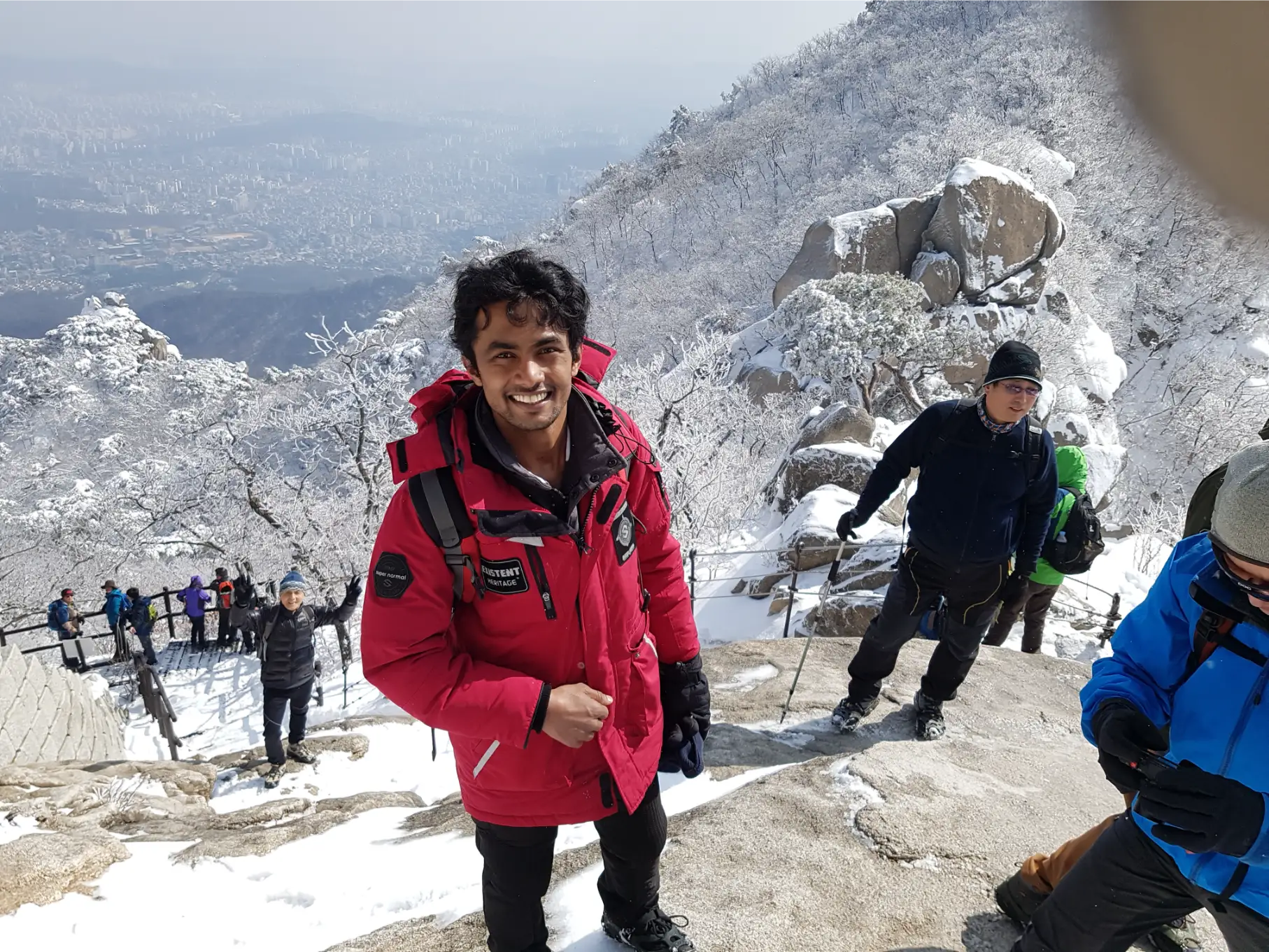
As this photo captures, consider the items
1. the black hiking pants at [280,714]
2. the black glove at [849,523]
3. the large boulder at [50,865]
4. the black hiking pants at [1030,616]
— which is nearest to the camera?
the large boulder at [50,865]

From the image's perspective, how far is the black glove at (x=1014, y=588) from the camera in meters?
3.39

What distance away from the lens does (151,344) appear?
2051 inches

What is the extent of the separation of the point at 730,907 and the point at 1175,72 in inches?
170

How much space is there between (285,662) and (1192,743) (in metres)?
5.15

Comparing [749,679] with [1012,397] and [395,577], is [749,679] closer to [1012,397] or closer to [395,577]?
[1012,397]

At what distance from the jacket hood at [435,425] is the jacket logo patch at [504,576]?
0.78ft

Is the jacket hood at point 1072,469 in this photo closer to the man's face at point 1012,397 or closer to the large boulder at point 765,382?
the man's face at point 1012,397

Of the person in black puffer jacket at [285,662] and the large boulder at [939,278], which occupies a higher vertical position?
the large boulder at [939,278]

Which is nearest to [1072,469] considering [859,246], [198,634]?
[198,634]

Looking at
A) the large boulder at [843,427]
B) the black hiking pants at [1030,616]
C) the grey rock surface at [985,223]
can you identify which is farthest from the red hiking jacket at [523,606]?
the grey rock surface at [985,223]

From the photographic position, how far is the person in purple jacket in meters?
10.4

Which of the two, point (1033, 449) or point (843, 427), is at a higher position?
point (1033, 449)

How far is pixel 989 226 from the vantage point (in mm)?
22234

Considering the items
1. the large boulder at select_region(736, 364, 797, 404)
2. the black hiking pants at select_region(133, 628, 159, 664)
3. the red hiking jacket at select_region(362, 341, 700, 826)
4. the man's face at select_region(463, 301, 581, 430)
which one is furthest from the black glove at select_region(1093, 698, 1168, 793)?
the large boulder at select_region(736, 364, 797, 404)
